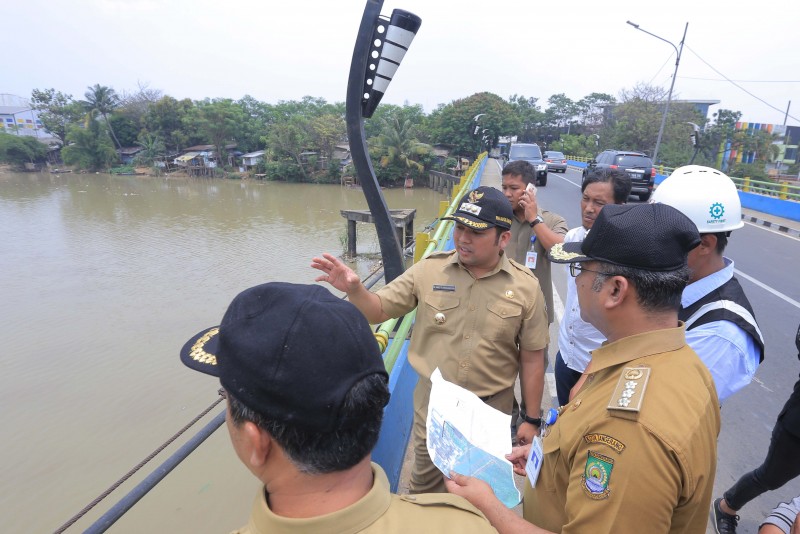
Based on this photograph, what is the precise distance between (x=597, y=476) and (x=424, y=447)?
1.14 m

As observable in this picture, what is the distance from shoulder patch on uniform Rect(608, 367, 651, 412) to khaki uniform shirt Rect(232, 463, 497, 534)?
15.9 inches

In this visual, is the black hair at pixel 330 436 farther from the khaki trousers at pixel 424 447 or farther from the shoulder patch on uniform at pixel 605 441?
the khaki trousers at pixel 424 447

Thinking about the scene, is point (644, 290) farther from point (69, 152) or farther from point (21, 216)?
point (69, 152)

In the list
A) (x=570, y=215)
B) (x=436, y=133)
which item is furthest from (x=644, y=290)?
(x=436, y=133)

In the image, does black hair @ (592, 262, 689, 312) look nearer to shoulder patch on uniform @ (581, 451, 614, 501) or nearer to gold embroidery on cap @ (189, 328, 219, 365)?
shoulder patch on uniform @ (581, 451, 614, 501)

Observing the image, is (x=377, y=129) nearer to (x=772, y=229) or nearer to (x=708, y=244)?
(x=772, y=229)

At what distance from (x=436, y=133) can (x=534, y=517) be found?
44.4m

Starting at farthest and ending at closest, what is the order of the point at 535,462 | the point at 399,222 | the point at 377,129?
the point at 377,129
the point at 399,222
the point at 535,462

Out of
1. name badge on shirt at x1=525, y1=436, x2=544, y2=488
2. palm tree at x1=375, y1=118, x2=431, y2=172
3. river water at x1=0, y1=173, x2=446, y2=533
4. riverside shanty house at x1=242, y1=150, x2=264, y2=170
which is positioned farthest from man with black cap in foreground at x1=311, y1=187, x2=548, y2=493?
riverside shanty house at x1=242, y1=150, x2=264, y2=170

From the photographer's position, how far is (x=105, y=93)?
182ft

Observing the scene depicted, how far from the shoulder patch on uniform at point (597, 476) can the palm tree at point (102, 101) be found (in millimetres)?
66147

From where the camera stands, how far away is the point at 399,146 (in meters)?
36.2

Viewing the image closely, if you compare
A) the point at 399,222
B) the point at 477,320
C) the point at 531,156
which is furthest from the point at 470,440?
the point at 531,156

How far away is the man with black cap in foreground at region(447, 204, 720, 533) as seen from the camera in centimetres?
97
